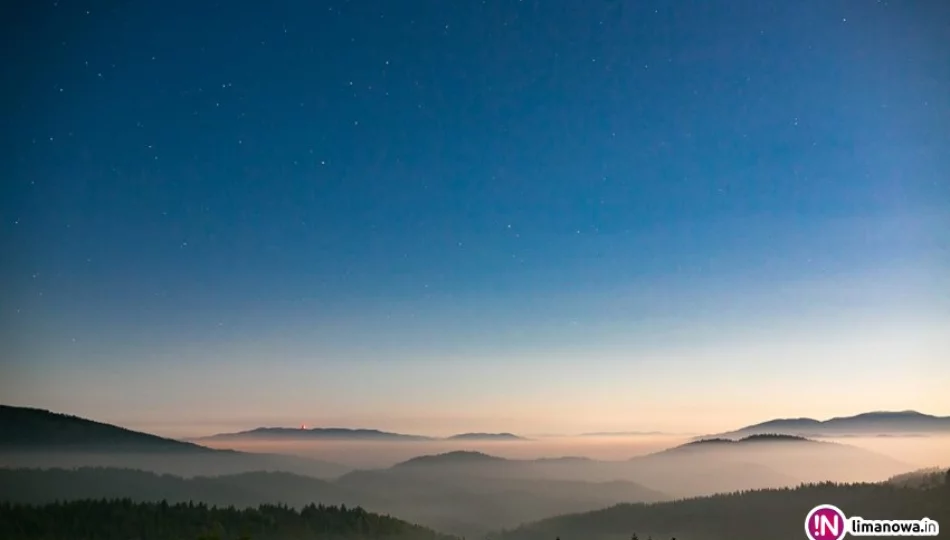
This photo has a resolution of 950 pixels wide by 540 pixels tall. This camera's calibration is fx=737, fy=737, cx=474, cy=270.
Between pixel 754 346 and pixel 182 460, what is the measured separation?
7.11 meters

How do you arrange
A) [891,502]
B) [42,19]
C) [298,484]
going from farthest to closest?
[298,484] → [42,19] → [891,502]

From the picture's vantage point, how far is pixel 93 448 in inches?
347

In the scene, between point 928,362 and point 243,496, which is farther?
point 243,496

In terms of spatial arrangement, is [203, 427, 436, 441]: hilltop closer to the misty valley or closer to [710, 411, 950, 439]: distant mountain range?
the misty valley

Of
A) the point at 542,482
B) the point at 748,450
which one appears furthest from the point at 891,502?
the point at 542,482

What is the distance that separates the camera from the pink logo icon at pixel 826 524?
7703 millimetres

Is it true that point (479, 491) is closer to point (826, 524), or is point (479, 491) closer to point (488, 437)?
point (488, 437)

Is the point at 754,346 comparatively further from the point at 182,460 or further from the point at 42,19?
the point at 42,19

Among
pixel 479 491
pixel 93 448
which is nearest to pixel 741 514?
pixel 479 491

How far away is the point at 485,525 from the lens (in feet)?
29.6

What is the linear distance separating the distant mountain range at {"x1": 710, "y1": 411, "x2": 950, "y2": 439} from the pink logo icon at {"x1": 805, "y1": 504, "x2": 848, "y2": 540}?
0.97m

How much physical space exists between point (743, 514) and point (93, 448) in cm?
773
